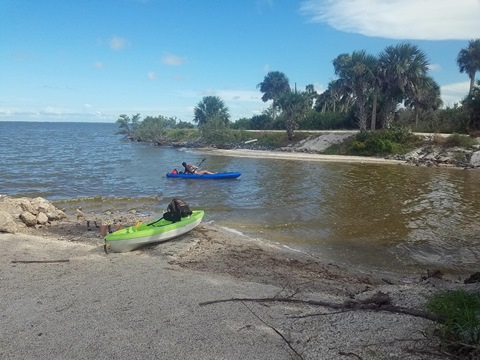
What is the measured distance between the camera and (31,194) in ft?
65.2

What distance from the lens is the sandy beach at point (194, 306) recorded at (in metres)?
4.63

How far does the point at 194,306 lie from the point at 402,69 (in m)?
38.6

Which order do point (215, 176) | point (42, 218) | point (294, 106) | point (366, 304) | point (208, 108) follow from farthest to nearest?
point (208, 108)
point (294, 106)
point (215, 176)
point (42, 218)
point (366, 304)

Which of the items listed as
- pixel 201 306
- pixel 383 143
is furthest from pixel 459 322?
pixel 383 143

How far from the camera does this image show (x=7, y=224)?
11.2 metres

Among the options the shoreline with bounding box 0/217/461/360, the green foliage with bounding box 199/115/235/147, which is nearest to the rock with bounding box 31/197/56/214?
the shoreline with bounding box 0/217/461/360

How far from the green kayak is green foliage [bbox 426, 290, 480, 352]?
23.7 ft

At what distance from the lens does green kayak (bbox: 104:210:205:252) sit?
9.71 metres

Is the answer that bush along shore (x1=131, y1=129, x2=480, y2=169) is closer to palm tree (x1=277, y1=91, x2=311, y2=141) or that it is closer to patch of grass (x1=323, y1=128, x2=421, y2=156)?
patch of grass (x1=323, y1=128, x2=421, y2=156)

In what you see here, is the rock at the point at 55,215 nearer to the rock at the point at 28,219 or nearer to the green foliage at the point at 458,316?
the rock at the point at 28,219

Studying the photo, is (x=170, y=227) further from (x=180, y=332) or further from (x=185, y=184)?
(x=185, y=184)

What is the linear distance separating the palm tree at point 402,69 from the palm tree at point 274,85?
3631 cm

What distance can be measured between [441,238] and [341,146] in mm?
30458

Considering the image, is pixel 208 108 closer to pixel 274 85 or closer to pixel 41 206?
pixel 274 85
